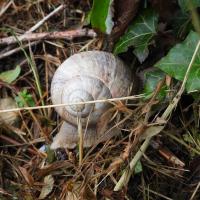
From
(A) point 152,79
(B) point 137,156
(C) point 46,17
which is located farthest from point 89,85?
(C) point 46,17

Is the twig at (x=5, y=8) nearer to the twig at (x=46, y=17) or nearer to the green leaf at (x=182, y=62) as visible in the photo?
the twig at (x=46, y=17)

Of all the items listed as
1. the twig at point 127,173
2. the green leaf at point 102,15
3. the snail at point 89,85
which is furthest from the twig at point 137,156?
the green leaf at point 102,15

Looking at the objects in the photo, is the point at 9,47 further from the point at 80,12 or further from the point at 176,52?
the point at 176,52

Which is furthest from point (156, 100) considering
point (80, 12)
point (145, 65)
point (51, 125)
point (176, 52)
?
point (80, 12)

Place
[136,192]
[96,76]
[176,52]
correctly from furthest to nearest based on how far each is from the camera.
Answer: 1. [96,76]
2. [136,192]
3. [176,52]

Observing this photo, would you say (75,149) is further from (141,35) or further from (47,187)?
(141,35)
